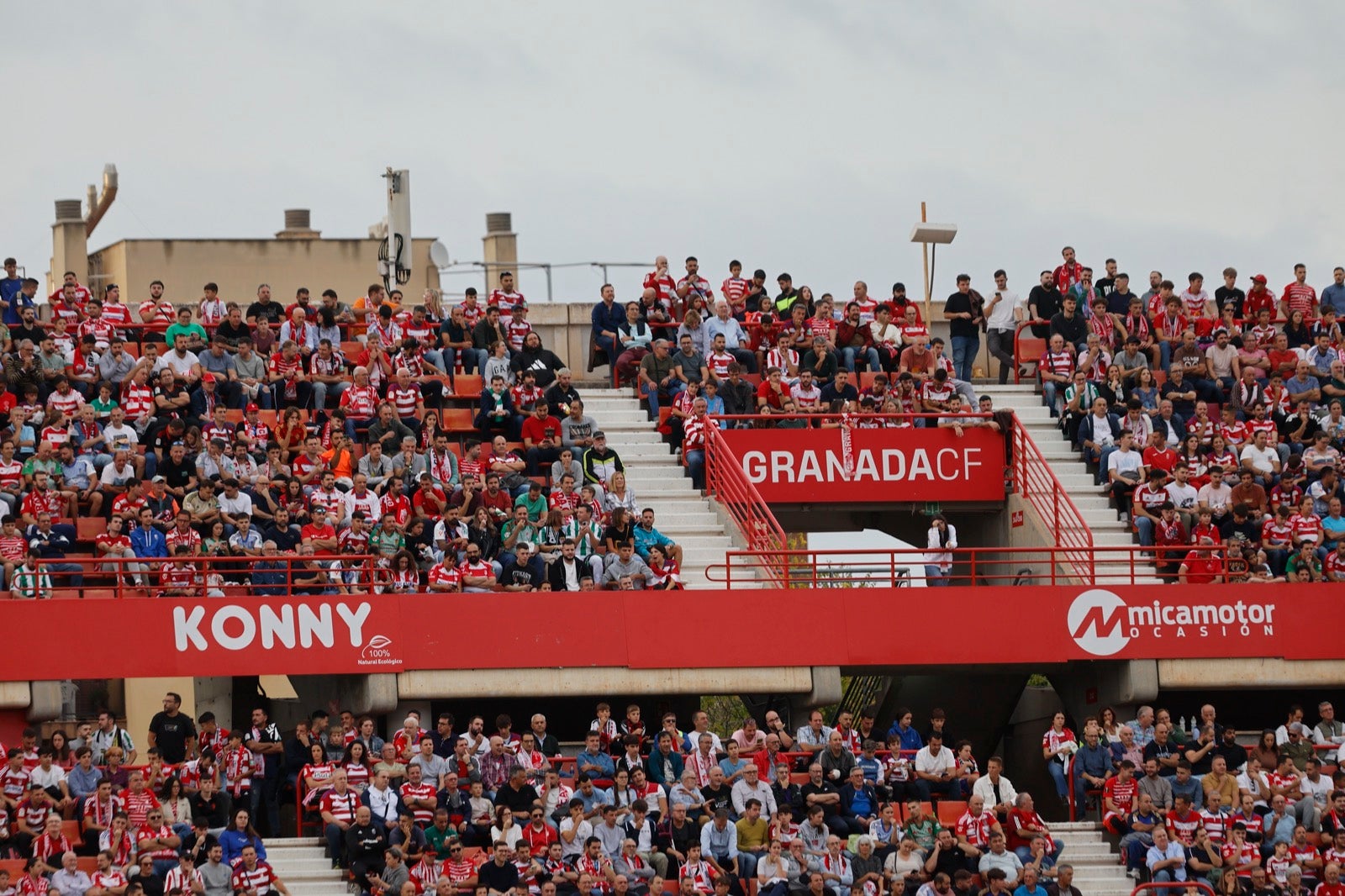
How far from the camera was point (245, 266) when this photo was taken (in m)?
48.2

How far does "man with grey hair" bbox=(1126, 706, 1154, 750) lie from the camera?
25.7 meters

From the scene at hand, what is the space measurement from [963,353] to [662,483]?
5065mm

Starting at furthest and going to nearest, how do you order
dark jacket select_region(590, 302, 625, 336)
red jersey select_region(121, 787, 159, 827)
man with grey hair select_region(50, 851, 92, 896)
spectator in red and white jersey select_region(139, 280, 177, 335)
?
dark jacket select_region(590, 302, 625, 336) < spectator in red and white jersey select_region(139, 280, 177, 335) < red jersey select_region(121, 787, 159, 827) < man with grey hair select_region(50, 851, 92, 896)

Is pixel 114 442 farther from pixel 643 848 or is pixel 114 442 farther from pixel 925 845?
pixel 925 845

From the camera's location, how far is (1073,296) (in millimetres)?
31656

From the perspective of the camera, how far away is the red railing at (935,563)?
26969 millimetres

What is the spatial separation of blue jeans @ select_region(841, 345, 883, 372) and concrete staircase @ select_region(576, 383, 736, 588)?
2437 mm

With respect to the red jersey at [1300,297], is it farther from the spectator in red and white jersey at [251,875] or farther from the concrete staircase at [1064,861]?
the spectator in red and white jersey at [251,875]

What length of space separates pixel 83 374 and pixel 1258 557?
42.1ft

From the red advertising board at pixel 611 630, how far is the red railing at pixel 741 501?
2.92 feet

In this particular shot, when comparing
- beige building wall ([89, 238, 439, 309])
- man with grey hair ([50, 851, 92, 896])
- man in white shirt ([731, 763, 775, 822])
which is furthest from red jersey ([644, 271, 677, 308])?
beige building wall ([89, 238, 439, 309])

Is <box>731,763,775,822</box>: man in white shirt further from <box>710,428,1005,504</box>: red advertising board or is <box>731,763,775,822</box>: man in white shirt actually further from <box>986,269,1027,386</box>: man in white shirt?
<box>986,269,1027,386</box>: man in white shirt

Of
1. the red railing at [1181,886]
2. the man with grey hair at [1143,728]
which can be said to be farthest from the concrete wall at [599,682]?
the red railing at [1181,886]

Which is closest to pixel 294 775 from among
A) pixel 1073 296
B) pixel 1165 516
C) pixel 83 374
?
pixel 83 374
